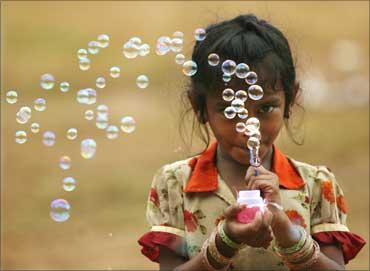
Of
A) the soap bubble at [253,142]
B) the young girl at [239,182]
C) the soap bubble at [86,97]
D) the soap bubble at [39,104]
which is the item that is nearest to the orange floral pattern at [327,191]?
the young girl at [239,182]

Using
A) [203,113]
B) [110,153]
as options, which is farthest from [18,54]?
[203,113]

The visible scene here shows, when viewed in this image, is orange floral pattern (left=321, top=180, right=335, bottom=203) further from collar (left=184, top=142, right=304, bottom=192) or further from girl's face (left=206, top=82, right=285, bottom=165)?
girl's face (left=206, top=82, right=285, bottom=165)

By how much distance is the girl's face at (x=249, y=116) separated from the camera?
215cm

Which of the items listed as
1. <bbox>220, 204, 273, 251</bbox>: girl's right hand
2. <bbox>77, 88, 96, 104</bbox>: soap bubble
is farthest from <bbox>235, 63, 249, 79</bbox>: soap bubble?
<bbox>77, 88, 96, 104</bbox>: soap bubble

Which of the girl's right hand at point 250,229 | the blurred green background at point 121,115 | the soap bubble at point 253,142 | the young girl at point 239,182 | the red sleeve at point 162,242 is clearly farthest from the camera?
the blurred green background at point 121,115

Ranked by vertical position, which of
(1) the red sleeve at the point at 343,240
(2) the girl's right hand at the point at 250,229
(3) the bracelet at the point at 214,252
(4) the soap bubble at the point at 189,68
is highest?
(4) the soap bubble at the point at 189,68

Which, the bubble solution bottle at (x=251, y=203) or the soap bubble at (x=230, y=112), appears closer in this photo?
the bubble solution bottle at (x=251, y=203)

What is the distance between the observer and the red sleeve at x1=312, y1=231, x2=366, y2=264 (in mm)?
2270

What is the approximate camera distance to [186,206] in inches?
90.9

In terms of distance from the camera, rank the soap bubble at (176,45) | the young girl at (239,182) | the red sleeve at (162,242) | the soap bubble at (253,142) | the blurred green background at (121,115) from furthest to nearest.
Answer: the blurred green background at (121,115) < the soap bubble at (176,45) < the red sleeve at (162,242) < the young girl at (239,182) < the soap bubble at (253,142)

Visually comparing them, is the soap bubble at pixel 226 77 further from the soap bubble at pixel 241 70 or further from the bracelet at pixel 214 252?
the bracelet at pixel 214 252

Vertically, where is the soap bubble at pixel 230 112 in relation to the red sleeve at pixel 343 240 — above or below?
above

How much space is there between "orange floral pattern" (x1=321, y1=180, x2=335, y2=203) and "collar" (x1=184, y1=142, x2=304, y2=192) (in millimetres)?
52

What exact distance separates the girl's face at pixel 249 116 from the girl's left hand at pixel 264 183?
111 millimetres
